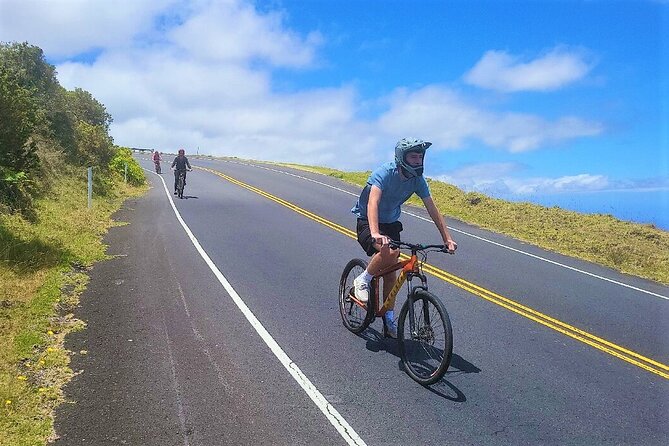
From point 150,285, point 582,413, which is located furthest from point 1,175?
point 582,413

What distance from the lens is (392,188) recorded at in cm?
604

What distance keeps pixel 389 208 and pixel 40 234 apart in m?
8.44

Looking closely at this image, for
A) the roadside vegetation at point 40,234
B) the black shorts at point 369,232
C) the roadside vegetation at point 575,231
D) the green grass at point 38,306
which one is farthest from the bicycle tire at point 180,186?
the black shorts at point 369,232

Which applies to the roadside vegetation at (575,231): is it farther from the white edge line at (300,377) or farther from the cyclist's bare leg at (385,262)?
the white edge line at (300,377)

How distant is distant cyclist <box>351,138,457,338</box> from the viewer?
5.76 metres

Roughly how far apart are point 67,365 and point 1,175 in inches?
305

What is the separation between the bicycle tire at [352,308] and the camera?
22.3 ft

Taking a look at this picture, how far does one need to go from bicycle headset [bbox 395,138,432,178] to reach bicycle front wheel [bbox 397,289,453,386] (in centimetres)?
127

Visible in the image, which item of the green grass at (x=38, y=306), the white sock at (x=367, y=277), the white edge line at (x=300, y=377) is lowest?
the green grass at (x=38, y=306)

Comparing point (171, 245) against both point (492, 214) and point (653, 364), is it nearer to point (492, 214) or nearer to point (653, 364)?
point (653, 364)

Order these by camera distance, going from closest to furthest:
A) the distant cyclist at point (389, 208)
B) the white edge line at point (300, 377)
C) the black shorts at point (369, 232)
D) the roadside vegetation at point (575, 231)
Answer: the white edge line at point (300, 377) < the distant cyclist at point (389, 208) < the black shorts at point (369, 232) < the roadside vegetation at point (575, 231)

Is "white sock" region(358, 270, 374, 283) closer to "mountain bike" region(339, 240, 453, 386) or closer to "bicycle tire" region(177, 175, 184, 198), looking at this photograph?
"mountain bike" region(339, 240, 453, 386)

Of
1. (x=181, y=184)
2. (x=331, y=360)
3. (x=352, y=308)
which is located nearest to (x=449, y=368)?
(x=331, y=360)

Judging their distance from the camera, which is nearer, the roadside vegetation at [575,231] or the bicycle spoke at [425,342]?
the bicycle spoke at [425,342]
